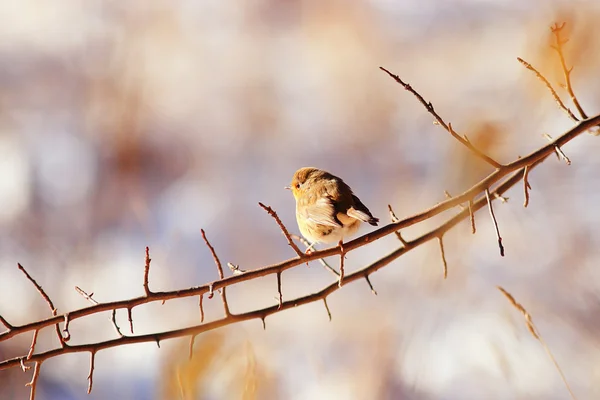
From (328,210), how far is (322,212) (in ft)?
0.07

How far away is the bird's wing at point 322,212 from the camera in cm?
168

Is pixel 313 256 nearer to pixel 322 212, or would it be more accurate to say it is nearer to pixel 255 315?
pixel 255 315

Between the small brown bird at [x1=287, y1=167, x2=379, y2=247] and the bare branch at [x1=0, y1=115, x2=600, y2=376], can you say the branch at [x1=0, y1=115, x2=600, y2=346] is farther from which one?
the small brown bird at [x1=287, y1=167, x2=379, y2=247]

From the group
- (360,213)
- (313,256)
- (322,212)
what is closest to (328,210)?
(322,212)

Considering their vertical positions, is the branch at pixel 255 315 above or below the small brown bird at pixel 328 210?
below

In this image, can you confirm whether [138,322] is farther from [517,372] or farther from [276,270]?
[276,270]

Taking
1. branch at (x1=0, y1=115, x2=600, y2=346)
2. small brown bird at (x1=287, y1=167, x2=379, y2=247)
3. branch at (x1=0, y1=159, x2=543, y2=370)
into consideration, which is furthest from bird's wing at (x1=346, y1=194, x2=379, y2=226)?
branch at (x1=0, y1=115, x2=600, y2=346)

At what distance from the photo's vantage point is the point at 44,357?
1209 mm

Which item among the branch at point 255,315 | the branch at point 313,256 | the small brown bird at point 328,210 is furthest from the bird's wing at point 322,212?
the branch at point 313,256

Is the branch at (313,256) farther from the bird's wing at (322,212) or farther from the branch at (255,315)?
the bird's wing at (322,212)

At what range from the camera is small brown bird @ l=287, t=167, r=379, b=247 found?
1694 mm

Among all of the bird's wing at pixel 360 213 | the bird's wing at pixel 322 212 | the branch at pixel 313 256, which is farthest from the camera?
the bird's wing at pixel 322 212

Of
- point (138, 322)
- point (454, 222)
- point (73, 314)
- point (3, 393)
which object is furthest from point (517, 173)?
point (3, 393)

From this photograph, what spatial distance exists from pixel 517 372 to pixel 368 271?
1607mm
